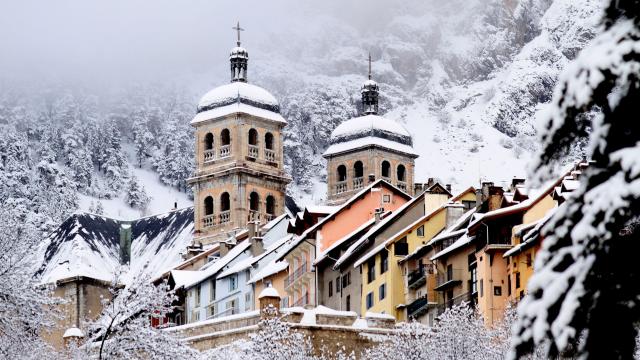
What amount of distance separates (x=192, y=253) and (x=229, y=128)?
16.8m

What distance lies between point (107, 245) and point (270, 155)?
14.1 meters

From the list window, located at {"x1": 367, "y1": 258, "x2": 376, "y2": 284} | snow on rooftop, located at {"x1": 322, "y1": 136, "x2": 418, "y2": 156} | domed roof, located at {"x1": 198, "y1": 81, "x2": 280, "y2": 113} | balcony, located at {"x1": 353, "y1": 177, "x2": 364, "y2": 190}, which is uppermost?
domed roof, located at {"x1": 198, "y1": 81, "x2": 280, "y2": 113}

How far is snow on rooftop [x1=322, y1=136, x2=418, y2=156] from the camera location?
146m

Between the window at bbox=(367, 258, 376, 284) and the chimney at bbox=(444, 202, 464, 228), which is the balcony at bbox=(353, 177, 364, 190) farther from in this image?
the chimney at bbox=(444, 202, 464, 228)

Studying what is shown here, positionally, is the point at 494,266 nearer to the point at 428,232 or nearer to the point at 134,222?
the point at 428,232

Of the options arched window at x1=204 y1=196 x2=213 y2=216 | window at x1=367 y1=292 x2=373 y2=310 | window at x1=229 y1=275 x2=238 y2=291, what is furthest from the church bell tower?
window at x1=367 y1=292 x2=373 y2=310

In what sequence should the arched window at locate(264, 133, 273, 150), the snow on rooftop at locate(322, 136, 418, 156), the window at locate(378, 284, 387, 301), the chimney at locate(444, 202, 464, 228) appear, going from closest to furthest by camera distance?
the window at locate(378, 284, 387, 301) < the chimney at locate(444, 202, 464, 228) < the arched window at locate(264, 133, 273, 150) < the snow on rooftop at locate(322, 136, 418, 156)

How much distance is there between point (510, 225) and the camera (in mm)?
71812

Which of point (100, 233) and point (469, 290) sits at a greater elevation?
Answer: point (100, 233)

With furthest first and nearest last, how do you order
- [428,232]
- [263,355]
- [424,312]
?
1. [428,232]
2. [424,312]
3. [263,355]

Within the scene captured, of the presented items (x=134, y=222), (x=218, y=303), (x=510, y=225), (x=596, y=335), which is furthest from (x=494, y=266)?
(x=134, y=222)

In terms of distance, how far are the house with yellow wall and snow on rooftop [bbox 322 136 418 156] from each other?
196 ft

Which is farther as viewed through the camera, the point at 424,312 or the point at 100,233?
the point at 100,233

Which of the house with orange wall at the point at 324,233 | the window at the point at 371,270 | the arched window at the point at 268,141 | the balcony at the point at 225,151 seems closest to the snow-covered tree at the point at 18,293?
the window at the point at 371,270
